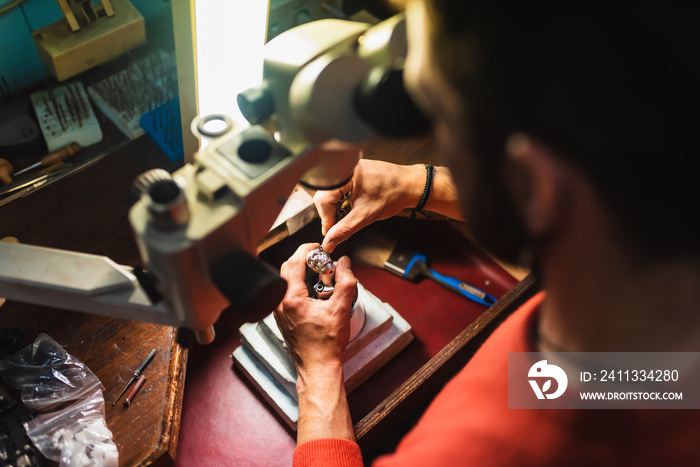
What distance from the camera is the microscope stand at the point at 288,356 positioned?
108cm

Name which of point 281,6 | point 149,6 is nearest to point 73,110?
point 149,6

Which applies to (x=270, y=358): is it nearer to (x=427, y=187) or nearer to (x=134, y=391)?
(x=134, y=391)

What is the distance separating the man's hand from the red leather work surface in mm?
110

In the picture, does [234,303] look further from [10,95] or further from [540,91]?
[10,95]

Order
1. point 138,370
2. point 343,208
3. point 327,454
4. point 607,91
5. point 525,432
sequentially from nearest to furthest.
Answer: point 607,91 → point 525,432 → point 327,454 → point 138,370 → point 343,208

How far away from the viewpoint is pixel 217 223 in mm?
512

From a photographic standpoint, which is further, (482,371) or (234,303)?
(482,371)

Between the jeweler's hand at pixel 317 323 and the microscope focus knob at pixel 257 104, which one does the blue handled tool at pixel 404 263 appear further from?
the microscope focus knob at pixel 257 104

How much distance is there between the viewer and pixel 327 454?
925 millimetres

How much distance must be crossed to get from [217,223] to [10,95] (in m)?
1.21

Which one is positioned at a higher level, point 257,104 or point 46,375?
point 257,104

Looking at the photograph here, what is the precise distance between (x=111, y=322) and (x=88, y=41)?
0.74 m

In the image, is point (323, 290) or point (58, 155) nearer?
point (323, 290)

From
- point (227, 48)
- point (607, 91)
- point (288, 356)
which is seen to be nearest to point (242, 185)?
point (607, 91)
